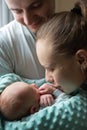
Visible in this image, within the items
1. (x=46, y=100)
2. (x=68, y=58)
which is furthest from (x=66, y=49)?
(x=46, y=100)

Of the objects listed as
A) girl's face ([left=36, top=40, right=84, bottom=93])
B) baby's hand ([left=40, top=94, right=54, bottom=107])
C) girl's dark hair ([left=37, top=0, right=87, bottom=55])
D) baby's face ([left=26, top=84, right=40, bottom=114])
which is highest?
girl's dark hair ([left=37, top=0, right=87, bottom=55])

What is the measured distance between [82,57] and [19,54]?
408 mm

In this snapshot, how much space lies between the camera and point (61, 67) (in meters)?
1.15

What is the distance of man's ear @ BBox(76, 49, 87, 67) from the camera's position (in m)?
1.11

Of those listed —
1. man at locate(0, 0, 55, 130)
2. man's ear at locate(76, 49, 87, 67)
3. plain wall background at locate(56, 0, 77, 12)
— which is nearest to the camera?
man's ear at locate(76, 49, 87, 67)

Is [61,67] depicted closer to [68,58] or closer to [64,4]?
[68,58]

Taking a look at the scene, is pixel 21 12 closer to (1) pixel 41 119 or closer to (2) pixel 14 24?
(2) pixel 14 24

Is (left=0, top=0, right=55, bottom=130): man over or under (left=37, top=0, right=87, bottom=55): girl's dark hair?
under

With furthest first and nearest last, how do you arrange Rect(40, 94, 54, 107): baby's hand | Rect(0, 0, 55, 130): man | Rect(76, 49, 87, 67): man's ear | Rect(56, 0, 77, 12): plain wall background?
Rect(56, 0, 77, 12): plain wall background, Rect(0, 0, 55, 130): man, Rect(40, 94, 54, 107): baby's hand, Rect(76, 49, 87, 67): man's ear

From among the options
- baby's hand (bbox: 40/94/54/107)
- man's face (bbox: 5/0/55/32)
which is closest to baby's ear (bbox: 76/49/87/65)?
baby's hand (bbox: 40/94/54/107)

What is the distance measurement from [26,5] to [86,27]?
0.29 m

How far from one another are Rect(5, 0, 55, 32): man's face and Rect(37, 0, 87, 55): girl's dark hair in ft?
0.51

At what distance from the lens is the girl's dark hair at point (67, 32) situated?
113cm

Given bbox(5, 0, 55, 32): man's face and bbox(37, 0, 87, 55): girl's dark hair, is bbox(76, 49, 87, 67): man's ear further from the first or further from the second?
bbox(5, 0, 55, 32): man's face
